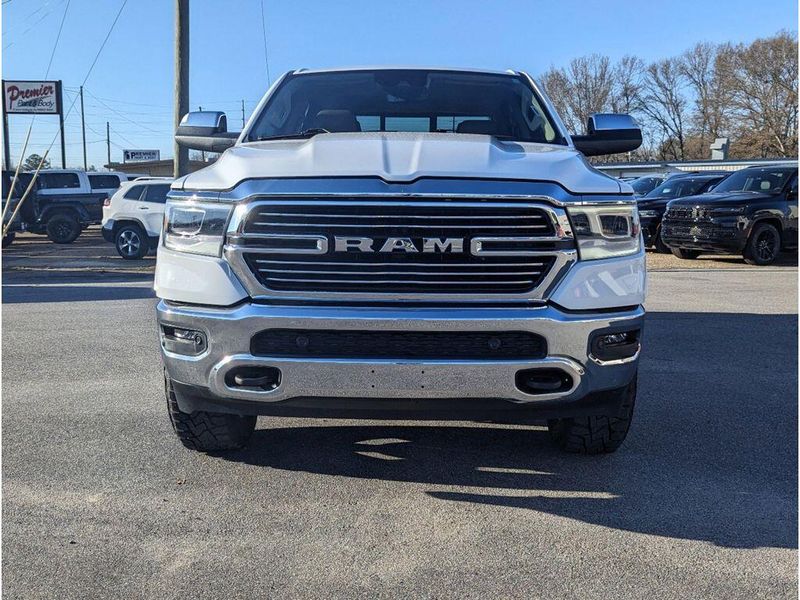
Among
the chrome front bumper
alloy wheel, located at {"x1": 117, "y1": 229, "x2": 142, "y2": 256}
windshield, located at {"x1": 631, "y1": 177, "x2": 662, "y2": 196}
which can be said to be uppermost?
the chrome front bumper

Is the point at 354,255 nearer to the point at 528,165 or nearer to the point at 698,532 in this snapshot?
the point at 528,165

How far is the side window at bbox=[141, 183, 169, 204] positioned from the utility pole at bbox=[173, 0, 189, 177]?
1.79 meters

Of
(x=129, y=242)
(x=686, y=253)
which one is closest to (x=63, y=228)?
(x=129, y=242)

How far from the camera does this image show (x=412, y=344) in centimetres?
335

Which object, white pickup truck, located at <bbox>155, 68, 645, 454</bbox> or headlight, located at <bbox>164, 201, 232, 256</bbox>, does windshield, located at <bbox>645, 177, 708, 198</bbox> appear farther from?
headlight, located at <bbox>164, 201, 232, 256</bbox>

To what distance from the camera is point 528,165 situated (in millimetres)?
3537

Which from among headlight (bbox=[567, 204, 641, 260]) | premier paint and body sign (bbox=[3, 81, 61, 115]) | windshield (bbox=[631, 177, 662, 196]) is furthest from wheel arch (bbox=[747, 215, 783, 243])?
premier paint and body sign (bbox=[3, 81, 61, 115])

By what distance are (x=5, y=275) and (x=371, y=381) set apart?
43.8 feet

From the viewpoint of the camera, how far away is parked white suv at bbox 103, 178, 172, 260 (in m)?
16.7

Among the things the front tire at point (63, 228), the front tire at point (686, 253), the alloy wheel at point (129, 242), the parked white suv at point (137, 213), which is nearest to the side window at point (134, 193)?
the parked white suv at point (137, 213)

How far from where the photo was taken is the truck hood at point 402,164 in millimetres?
3430

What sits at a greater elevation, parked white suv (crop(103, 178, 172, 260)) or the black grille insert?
the black grille insert

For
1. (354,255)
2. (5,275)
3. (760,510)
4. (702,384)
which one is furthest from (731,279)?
(5,275)

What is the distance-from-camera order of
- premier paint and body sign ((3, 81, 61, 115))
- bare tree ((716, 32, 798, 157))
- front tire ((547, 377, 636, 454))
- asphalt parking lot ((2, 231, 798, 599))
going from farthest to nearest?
1. bare tree ((716, 32, 798, 157))
2. premier paint and body sign ((3, 81, 61, 115))
3. front tire ((547, 377, 636, 454))
4. asphalt parking lot ((2, 231, 798, 599))
